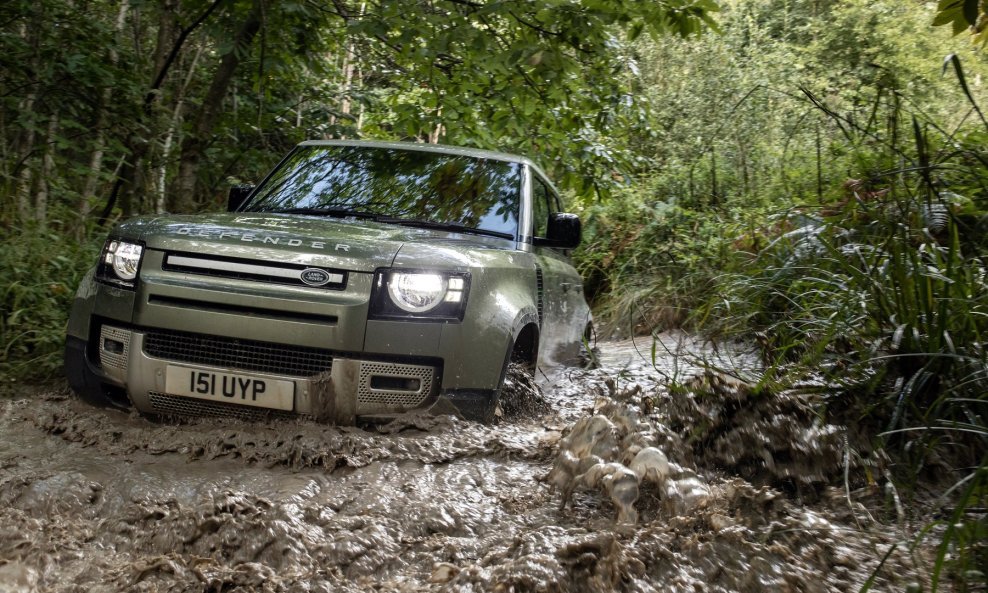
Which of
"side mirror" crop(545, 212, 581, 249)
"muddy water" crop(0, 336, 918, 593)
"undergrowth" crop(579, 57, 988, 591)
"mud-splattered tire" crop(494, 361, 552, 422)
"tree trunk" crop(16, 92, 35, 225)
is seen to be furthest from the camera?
"tree trunk" crop(16, 92, 35, 225)

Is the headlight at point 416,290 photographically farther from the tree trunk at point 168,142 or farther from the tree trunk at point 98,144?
the tree trunk at point 168,142

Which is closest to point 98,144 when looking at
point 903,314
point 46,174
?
point 46,174

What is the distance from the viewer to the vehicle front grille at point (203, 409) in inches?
131

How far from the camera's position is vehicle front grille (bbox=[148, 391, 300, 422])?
332cm

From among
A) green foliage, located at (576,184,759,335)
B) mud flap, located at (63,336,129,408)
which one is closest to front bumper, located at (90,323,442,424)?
mud flap, located at (63,336,129,408)

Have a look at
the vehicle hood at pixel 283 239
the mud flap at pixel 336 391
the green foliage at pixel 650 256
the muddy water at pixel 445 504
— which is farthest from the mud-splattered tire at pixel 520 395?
the green foliage at pixel 650 256

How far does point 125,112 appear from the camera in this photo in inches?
279

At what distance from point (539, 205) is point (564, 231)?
0.55 metres

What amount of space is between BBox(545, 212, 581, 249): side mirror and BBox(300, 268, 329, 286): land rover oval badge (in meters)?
1.75

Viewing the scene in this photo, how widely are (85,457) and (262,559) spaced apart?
3.84 feet

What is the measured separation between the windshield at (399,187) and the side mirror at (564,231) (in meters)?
0.28

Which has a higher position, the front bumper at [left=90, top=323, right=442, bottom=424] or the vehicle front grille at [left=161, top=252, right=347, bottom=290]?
the vehicle front grille at [left=161, top=252, right=347, bottom=290]

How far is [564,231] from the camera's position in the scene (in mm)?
4719

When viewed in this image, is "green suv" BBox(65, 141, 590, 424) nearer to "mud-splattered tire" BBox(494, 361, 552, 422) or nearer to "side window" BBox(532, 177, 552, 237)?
"mud-splattered tire" BBox(494, 361, 552, 422)
